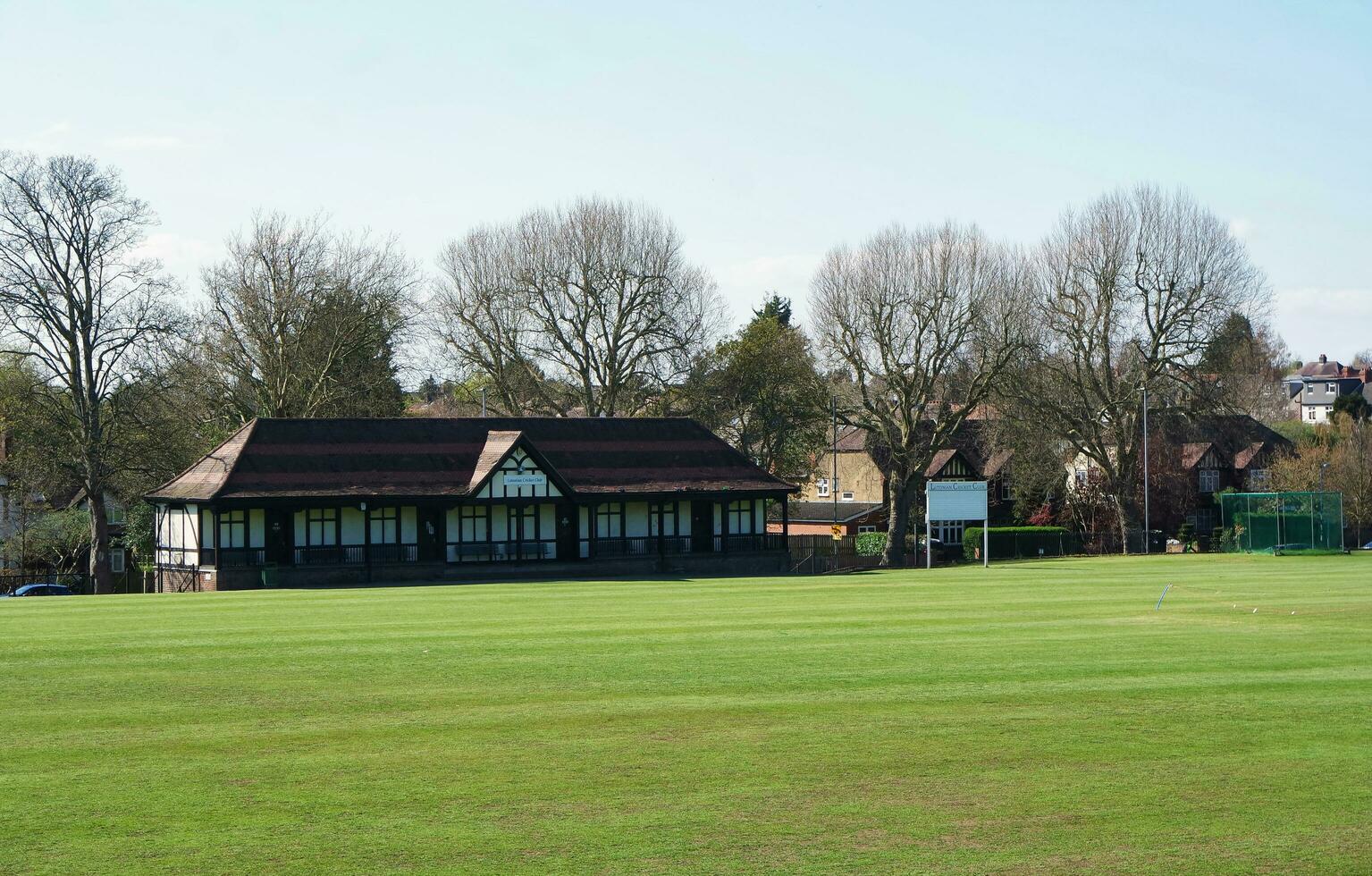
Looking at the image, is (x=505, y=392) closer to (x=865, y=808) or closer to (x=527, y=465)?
(x=527, y=465)

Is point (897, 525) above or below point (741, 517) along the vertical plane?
below

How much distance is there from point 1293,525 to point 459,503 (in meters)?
36.4

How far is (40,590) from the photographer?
4978cm

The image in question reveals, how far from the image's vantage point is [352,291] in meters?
60.4

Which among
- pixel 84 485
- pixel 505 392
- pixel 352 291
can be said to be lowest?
pixel 84 485

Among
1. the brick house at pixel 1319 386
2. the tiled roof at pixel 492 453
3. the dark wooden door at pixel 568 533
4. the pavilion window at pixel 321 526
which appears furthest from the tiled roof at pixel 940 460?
the brick house at pixel 1319 386

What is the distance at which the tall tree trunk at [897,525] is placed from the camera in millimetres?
62406

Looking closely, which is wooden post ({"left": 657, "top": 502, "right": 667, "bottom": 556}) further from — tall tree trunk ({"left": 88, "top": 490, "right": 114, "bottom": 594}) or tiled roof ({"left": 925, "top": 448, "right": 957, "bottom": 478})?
tiled roof ({"left": 925, "top": 448, "right": 957, "bottom": 478})

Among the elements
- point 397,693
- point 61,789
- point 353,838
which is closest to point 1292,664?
point 397,693

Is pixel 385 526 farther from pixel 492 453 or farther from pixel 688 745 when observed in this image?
pixel 688 745

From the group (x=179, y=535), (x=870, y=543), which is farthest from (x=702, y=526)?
(x=179, y=535)

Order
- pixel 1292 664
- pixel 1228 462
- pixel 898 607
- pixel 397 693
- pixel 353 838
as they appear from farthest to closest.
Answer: pixel 1228 462 → pixel 898 607 → pixel 1292 664 → pixel 397 693 → pixel 353 838

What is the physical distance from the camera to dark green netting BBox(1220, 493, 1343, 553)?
59.5 meters

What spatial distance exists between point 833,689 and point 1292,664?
663 cm
